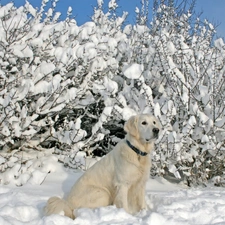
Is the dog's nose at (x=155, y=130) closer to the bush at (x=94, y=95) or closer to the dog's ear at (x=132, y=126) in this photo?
A: the dog's ear at (x=132, y=126)

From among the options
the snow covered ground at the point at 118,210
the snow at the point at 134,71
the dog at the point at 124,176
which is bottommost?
the snow covered ground at the point at 118,210

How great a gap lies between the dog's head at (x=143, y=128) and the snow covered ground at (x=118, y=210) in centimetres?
83

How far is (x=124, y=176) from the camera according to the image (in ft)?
14.2

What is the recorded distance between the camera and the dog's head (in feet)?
14.6

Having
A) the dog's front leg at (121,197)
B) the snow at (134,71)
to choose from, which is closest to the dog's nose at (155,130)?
the dog's front leg at (121,197)

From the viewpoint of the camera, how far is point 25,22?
20.3ft

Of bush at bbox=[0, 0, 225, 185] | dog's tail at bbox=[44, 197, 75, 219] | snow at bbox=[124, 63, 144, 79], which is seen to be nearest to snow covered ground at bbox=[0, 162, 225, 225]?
dog's tail at bbox=[44, 197, 75, 219]

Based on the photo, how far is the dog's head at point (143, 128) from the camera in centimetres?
445

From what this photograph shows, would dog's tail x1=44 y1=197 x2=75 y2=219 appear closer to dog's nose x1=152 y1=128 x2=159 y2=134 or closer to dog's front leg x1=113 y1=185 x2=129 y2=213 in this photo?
dog's front leg x1=113 y1=185 x2=129 y2=213

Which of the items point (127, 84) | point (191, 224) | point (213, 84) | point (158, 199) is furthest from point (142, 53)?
point (191, 224)

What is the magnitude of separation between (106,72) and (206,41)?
2565 millimetres

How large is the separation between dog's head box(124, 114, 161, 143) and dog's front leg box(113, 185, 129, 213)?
63 centimetres

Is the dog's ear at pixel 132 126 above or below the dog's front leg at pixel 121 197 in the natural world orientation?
above

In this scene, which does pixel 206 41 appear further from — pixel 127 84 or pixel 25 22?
pixel 25 22
